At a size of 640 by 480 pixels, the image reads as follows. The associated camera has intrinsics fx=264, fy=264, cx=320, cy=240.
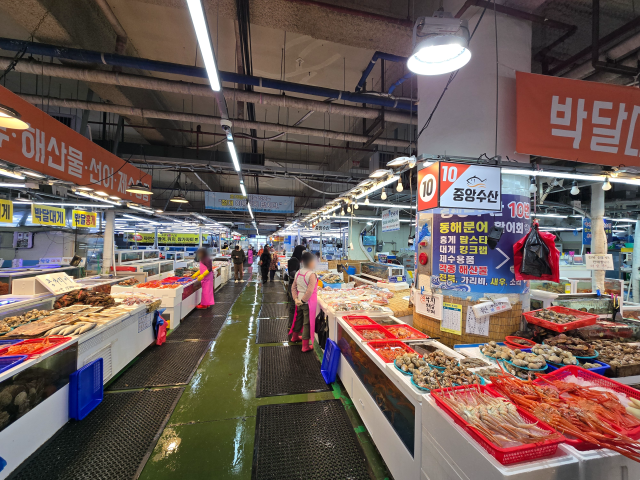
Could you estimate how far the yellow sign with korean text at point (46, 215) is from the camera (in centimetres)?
967

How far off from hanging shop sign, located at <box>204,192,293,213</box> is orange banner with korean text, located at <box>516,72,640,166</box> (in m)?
9.48

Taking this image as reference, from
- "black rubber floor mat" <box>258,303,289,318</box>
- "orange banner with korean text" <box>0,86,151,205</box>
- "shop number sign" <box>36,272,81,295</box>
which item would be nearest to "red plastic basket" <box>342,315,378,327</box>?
"black rubber floor mat" <box>258,303,289,318</box>

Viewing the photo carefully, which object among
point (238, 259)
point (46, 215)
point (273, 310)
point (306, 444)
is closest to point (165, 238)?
point (238, 259)

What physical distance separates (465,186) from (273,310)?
6754 mm

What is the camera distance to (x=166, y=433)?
9.83 ft

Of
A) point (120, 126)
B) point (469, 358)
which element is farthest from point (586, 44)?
point (120, 126)

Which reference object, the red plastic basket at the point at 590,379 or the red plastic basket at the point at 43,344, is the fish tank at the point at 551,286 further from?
the red plastic basket at the point at 43,344

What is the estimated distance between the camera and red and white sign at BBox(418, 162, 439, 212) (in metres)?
3.14

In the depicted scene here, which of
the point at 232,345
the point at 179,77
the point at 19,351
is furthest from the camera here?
the point at 179,77

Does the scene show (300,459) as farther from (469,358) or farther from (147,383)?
(147,383)

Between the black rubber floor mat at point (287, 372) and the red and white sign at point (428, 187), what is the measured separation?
2.99 meters

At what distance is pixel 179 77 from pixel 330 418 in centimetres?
804

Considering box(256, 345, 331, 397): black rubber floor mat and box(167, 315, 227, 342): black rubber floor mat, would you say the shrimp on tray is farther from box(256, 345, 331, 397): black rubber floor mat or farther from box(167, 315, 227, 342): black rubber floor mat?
box(167, 315, 227, 342): black rubber floor mat

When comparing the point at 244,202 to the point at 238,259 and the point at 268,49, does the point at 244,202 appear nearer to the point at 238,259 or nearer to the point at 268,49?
the point at 238,259
